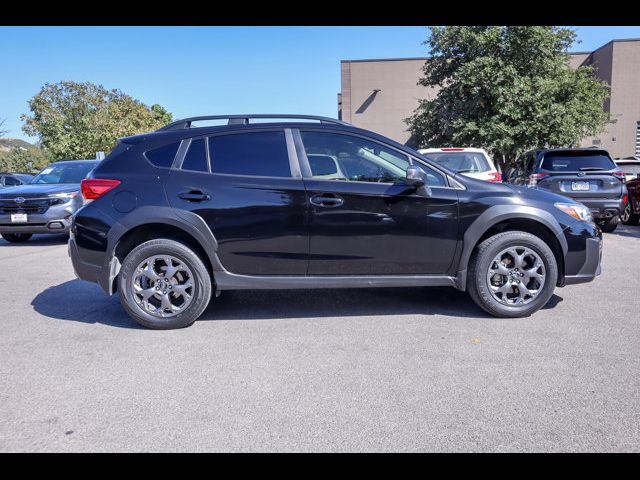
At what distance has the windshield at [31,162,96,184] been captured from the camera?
1021 cm

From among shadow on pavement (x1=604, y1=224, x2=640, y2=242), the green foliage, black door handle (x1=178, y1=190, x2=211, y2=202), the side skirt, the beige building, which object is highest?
the beige building

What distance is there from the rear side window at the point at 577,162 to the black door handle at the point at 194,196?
743 cm

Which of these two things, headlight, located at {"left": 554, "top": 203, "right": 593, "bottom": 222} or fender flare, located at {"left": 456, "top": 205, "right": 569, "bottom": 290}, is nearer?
fender flare, located at {"left": 456, "top": 205, "right": 569, "bottom": 290}

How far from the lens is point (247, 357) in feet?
11.9

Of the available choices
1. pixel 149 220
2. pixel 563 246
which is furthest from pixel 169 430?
pixel 563 246

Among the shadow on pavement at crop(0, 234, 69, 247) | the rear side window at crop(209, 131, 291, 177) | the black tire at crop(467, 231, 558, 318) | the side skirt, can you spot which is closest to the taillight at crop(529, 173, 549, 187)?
the black tire at crop(467, 231, 558, 318)

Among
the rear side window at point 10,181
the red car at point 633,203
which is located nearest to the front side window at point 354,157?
the red car at point 633,203

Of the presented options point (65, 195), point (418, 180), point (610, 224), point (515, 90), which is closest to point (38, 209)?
point (65, 195)

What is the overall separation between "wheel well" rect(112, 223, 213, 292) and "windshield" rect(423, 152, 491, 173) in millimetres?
5503

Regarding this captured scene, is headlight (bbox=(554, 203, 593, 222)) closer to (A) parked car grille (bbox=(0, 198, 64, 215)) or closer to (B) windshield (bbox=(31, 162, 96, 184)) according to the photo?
(A) parked car grille (bbox=(0, 198, 64, 215))

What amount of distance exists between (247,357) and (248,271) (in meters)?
0.93

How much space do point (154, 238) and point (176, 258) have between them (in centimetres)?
32

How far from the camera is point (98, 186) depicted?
14.1 ft

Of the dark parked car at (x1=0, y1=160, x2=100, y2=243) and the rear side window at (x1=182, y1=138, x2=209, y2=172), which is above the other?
the rear side window at (x1=182, y1=138, x2=209, y2=172)
